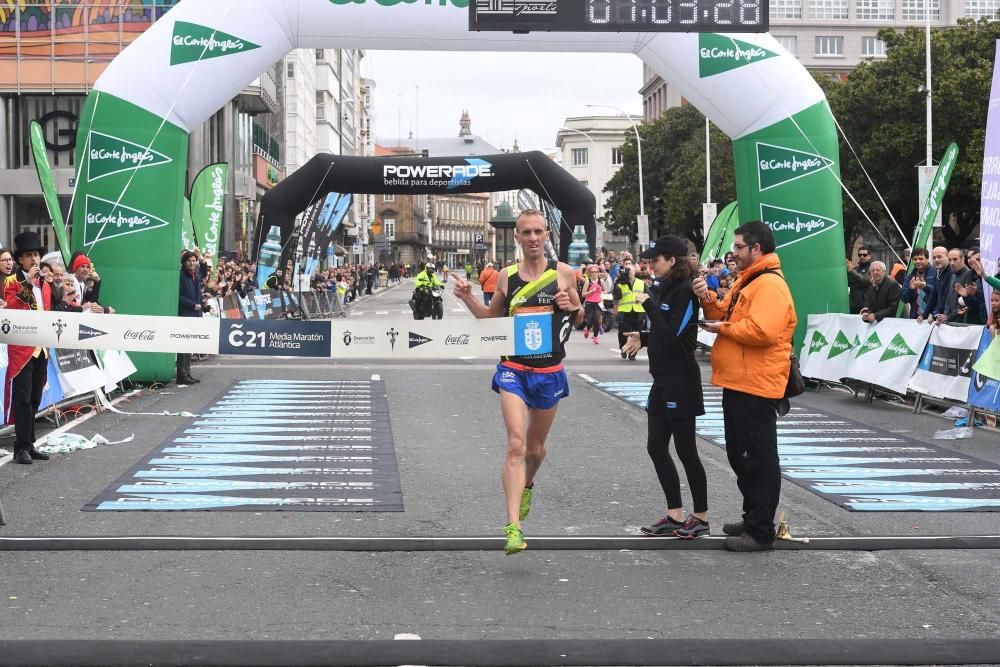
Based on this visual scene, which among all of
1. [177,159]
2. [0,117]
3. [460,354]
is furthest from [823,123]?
[0,117]

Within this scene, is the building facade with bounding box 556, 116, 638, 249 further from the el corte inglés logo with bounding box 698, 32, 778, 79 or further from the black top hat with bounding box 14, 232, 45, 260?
the black top hat with bounding box 14, 232, 45, 260

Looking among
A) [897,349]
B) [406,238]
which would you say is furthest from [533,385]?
[406,238]

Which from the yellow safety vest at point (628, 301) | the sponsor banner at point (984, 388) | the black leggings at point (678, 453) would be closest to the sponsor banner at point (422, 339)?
the black leggings at point (678, 453)

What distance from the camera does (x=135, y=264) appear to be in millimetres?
17219

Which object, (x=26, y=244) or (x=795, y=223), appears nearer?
(x=26, y=244)

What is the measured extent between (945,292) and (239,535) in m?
10.1

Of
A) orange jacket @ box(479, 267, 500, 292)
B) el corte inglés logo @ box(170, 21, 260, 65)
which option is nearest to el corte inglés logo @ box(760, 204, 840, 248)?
el corte inglés logo @ box(170, 21, 260, 65)

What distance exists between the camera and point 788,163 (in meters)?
18.2

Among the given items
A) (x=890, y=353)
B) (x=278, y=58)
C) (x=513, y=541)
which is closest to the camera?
(x=513, y=541)

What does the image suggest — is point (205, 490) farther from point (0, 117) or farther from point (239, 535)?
point (0, 117)

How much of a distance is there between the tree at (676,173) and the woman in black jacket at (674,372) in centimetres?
5925

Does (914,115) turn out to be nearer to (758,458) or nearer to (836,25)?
(836,25)

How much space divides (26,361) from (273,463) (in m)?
2.04

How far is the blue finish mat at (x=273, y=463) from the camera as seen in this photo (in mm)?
8992
